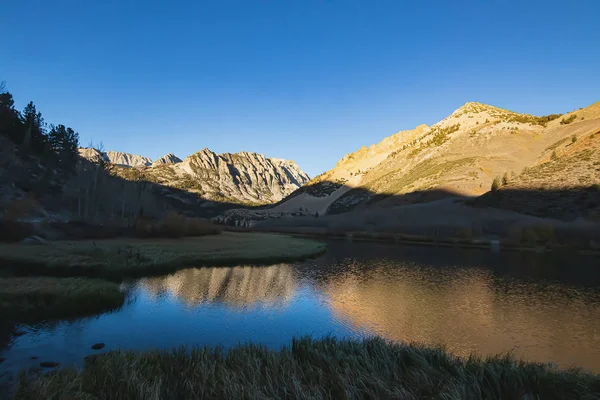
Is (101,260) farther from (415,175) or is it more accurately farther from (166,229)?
(415,175)

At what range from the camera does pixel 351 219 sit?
363 feet

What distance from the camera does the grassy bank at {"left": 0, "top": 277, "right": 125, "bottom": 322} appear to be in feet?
60.3

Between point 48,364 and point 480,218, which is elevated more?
point 480,218

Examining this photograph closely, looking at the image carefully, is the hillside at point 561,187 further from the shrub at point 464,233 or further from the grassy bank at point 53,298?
the grassy bank at point 53,298

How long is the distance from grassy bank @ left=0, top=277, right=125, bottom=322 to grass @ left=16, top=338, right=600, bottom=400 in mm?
10436

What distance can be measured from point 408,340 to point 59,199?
94251mm

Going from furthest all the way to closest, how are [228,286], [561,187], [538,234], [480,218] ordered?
[480,218] < [561,187] < [538,234] < [228,286]

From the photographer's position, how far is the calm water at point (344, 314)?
1578 centimetres

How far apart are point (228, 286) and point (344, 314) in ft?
37.5

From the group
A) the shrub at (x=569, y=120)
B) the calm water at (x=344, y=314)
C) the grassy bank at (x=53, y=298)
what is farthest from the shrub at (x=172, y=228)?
the shrub at (x=569, y=120)

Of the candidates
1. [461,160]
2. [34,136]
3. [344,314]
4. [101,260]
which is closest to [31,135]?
[34,136]

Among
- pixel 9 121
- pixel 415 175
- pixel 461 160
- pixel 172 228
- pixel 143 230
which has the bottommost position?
pixel 143 230

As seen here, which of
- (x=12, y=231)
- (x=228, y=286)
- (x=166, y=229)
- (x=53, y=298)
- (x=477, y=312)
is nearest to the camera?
(x=53, y=298)

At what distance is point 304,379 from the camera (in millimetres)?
10039
